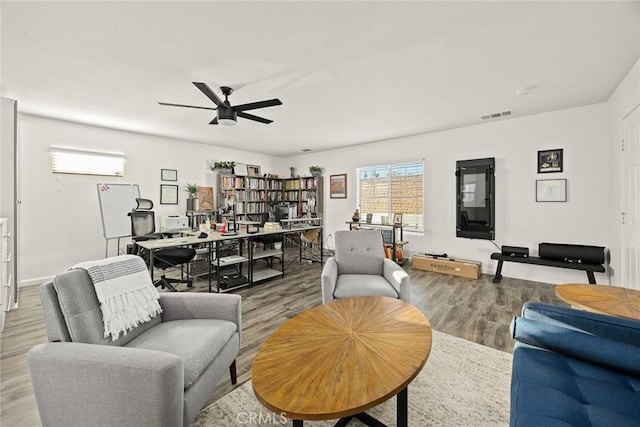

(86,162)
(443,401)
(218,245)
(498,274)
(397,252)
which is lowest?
(443,401)

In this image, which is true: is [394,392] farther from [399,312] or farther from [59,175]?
[59,175]

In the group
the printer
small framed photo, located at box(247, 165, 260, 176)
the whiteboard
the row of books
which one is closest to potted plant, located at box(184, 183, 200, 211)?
the printer

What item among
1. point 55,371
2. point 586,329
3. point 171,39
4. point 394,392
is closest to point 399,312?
point 394,392

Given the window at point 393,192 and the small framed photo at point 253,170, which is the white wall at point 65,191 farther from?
the window at point 393,192

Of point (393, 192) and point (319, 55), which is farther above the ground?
point (319, 55)

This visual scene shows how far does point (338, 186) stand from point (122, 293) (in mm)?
5406

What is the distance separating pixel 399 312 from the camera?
1.80 m

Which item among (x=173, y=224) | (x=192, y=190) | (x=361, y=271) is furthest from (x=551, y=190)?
(x=192, y=190)

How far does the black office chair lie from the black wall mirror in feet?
→ 14.6

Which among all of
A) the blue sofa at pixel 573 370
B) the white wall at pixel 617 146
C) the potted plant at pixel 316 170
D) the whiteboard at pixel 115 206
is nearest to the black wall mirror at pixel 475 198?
the white wall at pixel 617 146

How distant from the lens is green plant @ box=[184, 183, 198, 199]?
5544 mm

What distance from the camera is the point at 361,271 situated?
2930 mm

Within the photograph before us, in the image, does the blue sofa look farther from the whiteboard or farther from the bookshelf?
the whiteboard

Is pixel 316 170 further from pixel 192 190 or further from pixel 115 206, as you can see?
pixel 115 206
